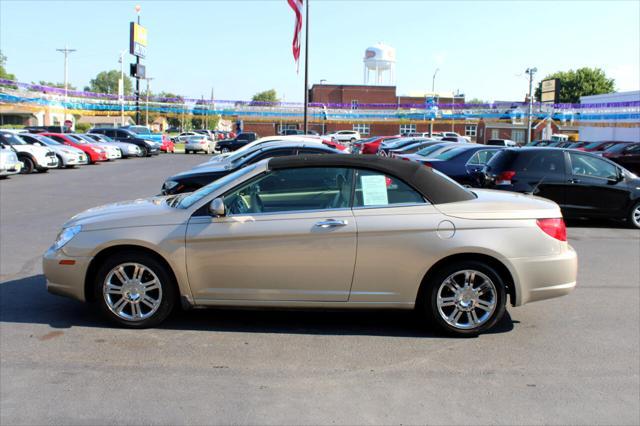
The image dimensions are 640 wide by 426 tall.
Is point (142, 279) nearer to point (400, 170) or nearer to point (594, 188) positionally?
point (400, 170)

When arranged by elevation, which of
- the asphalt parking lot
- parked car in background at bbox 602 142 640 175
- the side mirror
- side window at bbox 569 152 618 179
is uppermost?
parked car in background at bbox 602 142 640 175

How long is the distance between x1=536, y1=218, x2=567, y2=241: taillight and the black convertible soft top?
65cm

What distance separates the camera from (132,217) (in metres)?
5.50

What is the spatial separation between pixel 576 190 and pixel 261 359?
8928mm

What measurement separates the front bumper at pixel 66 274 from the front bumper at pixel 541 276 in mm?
3773

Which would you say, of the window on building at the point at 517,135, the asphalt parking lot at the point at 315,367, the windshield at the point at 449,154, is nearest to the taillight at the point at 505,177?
the windshield at the point at 449,154

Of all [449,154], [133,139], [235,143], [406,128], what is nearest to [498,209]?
[449,154]

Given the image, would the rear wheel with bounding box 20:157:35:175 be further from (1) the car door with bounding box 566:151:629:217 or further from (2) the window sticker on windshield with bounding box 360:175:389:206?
(2) the window sticker on windshield with bounding box 360:175:389:206

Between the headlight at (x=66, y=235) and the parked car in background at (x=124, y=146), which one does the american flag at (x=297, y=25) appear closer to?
the parked car in background at (x=124, y=146)

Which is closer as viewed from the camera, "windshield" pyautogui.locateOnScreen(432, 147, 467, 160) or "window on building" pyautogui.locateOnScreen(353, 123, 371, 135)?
"windshield" pyautogui.locateOnScreen(432, 147, 467, 160)

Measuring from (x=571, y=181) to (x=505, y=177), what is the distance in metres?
1.27

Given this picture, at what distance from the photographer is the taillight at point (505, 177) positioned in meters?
11.8

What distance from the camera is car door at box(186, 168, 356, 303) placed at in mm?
5289

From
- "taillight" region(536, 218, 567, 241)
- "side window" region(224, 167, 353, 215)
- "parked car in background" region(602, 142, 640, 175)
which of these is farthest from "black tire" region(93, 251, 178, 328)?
"parked car in background" region(602, 142, 640, 175)
